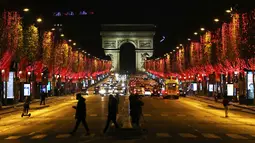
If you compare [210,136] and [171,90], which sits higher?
[171,90]

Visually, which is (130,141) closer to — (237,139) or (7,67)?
(237,139)

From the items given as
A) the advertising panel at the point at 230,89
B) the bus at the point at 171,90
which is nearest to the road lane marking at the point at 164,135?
the advertising panel at the point at 230,89

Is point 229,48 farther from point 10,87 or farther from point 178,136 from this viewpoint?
point 178,136

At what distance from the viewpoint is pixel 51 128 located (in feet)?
106

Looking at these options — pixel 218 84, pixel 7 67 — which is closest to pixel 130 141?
pixel 7 67

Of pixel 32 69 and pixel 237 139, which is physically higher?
pixel 32 69

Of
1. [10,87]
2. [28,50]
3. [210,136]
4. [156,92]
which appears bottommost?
[210,136]

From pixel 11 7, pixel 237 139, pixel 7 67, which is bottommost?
pixel 237 139

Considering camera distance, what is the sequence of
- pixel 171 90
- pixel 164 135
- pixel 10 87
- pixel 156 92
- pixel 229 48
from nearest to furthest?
pixel 164 135 → pixel 10 87 → pixel 229 48 → pixel 171 90 → pixel 156 92

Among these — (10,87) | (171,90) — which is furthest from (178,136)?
(171,90)

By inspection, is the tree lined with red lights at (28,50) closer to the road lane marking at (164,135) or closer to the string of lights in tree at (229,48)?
the string of lights in tree at (229,48)

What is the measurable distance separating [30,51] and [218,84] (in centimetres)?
3173

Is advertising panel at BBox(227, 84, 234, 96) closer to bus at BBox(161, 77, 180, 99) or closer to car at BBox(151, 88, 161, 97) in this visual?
bus at BBox(161, 77, 180, 99)

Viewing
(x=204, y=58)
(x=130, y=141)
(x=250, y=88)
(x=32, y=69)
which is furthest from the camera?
(x=204, y=58)
